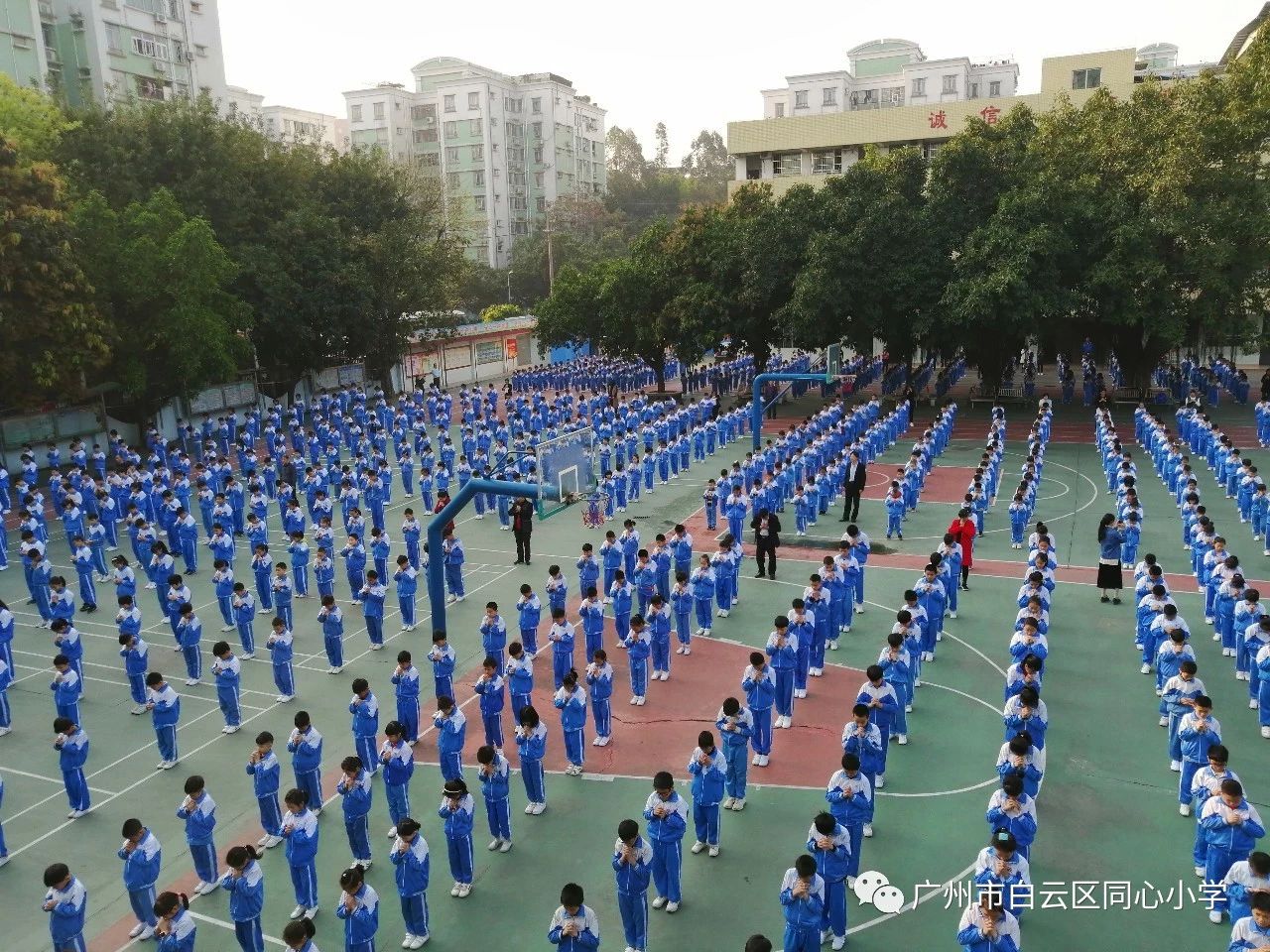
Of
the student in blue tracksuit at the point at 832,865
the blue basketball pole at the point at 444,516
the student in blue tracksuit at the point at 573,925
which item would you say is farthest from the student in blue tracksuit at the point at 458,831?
the blue basketball pole at the point at 444,516

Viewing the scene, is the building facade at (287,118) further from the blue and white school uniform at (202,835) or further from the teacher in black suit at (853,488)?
the blue and white school uniform at (202,835)

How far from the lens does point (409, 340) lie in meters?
39.8

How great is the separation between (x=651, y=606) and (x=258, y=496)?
982cm

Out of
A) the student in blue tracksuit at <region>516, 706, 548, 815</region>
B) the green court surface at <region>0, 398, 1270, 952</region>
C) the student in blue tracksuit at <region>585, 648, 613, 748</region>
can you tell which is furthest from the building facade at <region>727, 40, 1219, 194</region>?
the student in blue tracksuit at <region>516, 706, 548, 815</region>

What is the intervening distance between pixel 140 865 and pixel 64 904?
1.87ft

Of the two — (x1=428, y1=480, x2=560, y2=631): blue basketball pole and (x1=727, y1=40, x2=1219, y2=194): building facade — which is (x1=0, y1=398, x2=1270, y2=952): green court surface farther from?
(x1=727, y1=40, x2=1219, y2=194): building facade

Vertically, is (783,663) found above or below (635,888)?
above

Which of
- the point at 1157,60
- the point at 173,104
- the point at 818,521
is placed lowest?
the point at 818,521

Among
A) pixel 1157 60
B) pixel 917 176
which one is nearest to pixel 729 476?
pixel 917 176

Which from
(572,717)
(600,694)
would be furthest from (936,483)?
(572,717)

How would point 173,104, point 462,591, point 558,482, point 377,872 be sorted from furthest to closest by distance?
point 173,104, point 462,591, point 558,482, point 377,872

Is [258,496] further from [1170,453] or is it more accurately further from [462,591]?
[1170,453]

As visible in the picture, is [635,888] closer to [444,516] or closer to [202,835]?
[202,835]

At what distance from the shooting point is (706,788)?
7.80 metres
